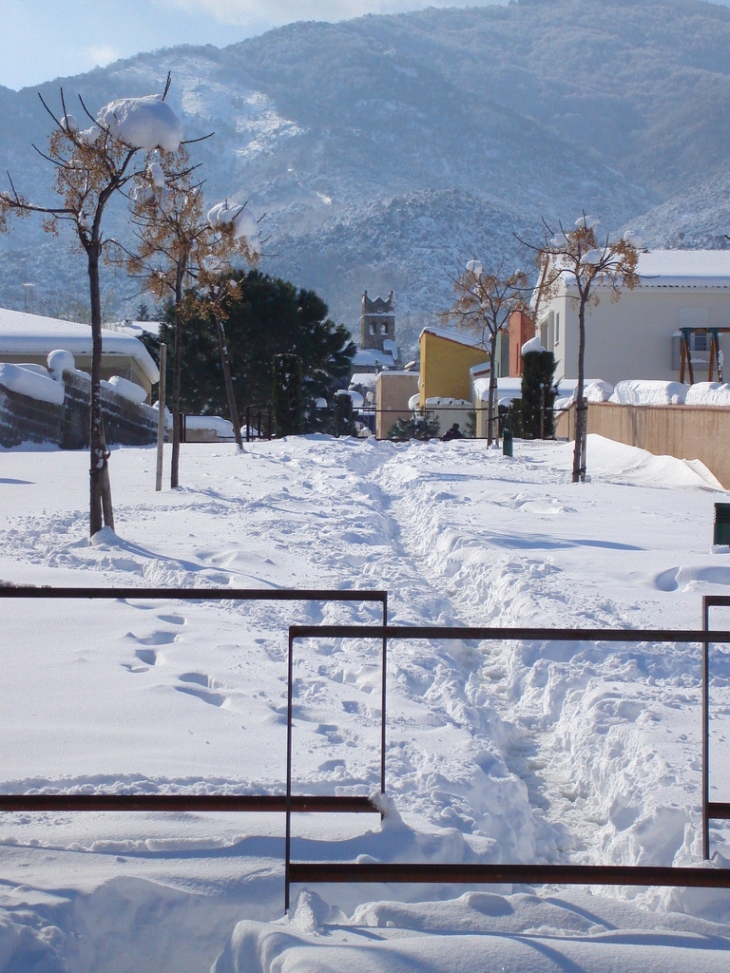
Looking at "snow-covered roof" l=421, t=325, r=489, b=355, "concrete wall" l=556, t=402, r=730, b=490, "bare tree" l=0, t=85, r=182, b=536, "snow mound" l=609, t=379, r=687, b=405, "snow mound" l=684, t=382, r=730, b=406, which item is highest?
"snow-covered roof" l=421, t=325, r=489, b=355

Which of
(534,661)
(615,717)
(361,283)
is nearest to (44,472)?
(534,661)

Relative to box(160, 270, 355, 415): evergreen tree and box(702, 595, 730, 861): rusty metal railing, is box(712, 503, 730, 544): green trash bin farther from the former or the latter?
box(160, 270, 355, 415): evergreen tree

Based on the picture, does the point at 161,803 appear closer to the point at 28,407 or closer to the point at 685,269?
the point at 28,407

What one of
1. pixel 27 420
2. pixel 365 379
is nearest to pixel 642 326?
pixel 27 420

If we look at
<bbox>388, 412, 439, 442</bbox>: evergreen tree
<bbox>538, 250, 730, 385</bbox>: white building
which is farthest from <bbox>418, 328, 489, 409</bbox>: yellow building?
<bbox>538, 250, 730, 385</bbox>: white building

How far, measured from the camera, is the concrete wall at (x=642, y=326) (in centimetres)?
3319

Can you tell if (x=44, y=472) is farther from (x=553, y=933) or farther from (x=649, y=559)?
(x=553, y=933)

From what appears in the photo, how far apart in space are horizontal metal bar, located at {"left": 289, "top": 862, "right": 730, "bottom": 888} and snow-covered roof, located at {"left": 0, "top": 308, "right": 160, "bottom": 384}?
25386 mm

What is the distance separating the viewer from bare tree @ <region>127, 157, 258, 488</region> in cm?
1177

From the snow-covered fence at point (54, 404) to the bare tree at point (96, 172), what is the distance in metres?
10.4

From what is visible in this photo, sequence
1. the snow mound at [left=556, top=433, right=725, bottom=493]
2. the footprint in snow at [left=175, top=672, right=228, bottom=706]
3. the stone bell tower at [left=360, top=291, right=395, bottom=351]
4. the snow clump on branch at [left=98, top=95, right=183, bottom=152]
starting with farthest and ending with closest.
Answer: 1. the stone bell tower at [left=360, top=291, right=395, bottom=351]
2. the snow mound at [left=556, top=433, right=725, bottom=493]
3. the snow clump on branch at [left=98, top=95, right=183, bottom=152]
4. the footprint in snow at [left=175, top=672, right=228, bottom=706]

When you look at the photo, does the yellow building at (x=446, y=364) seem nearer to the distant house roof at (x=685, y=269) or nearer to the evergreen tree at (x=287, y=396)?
the distant house roof at (x=685, y=269)

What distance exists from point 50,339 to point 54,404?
719 cm

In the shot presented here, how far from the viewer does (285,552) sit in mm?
9469
